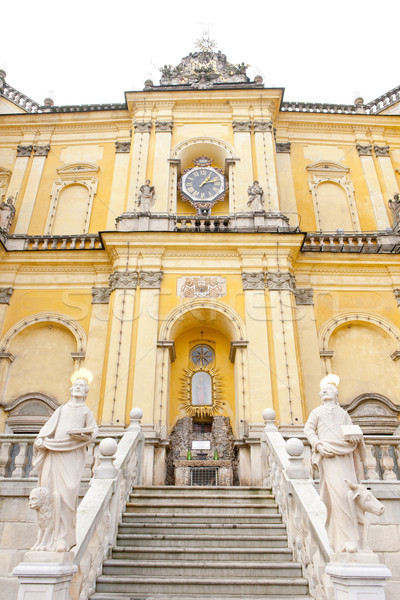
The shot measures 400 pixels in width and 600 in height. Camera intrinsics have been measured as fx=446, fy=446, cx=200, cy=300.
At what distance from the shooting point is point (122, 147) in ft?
55.7

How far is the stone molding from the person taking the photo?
14.0 meters

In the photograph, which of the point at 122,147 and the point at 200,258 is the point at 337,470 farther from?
the point at 122,147

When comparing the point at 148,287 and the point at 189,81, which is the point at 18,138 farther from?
the point at 148,287

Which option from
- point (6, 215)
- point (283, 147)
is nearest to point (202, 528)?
point (6, 215)

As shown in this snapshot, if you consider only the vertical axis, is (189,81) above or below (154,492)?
above

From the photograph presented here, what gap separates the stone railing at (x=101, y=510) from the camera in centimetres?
557

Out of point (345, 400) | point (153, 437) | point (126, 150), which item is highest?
point (126, 150)

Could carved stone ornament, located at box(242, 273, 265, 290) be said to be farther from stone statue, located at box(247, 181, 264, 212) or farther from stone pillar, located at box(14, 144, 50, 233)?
stone pillar, located at box(14, 144, 50, 233)

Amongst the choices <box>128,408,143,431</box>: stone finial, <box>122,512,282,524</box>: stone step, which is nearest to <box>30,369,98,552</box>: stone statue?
<box>122,512,282,524</box>: stone step

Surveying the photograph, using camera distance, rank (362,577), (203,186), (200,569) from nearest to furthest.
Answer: (362,577)
(200,569)
(203,186)

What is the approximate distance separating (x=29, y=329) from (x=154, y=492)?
24.6 ft

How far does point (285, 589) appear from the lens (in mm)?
5996

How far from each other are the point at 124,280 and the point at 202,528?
7.59 meters

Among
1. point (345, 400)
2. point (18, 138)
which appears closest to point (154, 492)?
point (345, 400)
